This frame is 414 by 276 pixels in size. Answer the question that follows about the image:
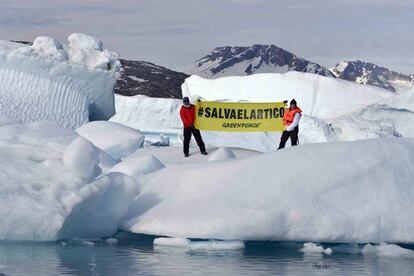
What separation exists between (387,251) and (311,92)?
22067mm

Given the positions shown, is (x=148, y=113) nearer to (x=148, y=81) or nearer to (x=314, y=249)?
(x=314, y=249)

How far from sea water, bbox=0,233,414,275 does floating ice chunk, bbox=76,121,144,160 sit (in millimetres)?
7570

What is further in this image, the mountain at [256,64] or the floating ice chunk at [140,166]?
the mountain at [256,64]

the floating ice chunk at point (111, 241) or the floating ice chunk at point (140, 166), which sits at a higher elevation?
the floating ice chunk at point (140, 166)

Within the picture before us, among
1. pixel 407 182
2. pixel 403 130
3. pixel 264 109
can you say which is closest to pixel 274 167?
pixel 407 182

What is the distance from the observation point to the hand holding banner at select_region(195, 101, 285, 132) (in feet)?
59.6

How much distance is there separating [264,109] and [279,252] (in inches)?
334

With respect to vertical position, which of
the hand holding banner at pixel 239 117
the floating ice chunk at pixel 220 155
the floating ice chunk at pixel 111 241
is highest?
the hand holding banner at pixel 239 117

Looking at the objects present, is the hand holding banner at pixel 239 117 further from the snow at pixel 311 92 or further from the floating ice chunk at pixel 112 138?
the snow at pixel 311 92

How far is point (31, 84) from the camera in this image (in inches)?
936

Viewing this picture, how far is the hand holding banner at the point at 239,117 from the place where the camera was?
18172mm

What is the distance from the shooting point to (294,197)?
1066 centimetres

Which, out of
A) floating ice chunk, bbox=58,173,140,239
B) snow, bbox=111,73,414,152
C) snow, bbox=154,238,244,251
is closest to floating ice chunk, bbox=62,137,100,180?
floating ice chunk, bbox=58,173,140,239

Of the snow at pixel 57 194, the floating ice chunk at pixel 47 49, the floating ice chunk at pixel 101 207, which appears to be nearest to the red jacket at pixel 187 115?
the snow at pixel 57 194
